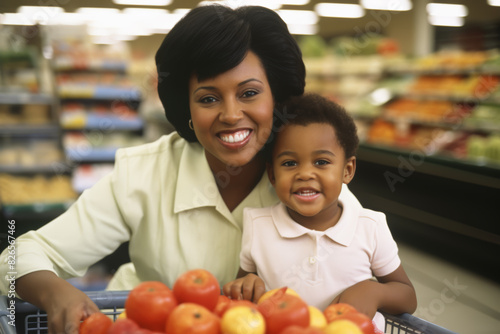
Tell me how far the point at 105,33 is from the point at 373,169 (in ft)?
63.0

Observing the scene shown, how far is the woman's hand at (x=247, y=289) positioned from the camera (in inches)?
49.9

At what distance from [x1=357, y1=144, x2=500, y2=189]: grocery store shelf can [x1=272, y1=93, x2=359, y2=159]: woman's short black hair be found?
2.85 metres

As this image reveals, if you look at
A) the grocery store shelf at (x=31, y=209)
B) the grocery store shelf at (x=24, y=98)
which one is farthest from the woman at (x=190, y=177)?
the grocery store shelf at (x=24, y=98)

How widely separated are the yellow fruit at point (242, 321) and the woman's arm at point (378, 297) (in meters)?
0.34

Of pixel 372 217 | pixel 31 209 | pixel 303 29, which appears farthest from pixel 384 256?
pixel 303 29

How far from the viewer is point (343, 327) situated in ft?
3.30

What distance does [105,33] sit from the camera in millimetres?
22094

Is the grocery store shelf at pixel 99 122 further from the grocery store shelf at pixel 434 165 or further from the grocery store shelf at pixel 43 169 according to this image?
the grocery store shelf at pixel 434 165

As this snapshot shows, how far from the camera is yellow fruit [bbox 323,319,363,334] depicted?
0.99 m

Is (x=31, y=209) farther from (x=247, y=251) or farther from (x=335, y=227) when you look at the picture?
(x=335, y=227)

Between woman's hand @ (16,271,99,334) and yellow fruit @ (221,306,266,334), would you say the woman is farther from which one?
yellow fruit @ (221,306,266,334)

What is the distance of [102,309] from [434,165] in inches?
149

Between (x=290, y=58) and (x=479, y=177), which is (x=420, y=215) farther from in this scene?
(x=290, y=58)

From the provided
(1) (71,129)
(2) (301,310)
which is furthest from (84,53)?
(2) (301,310)
